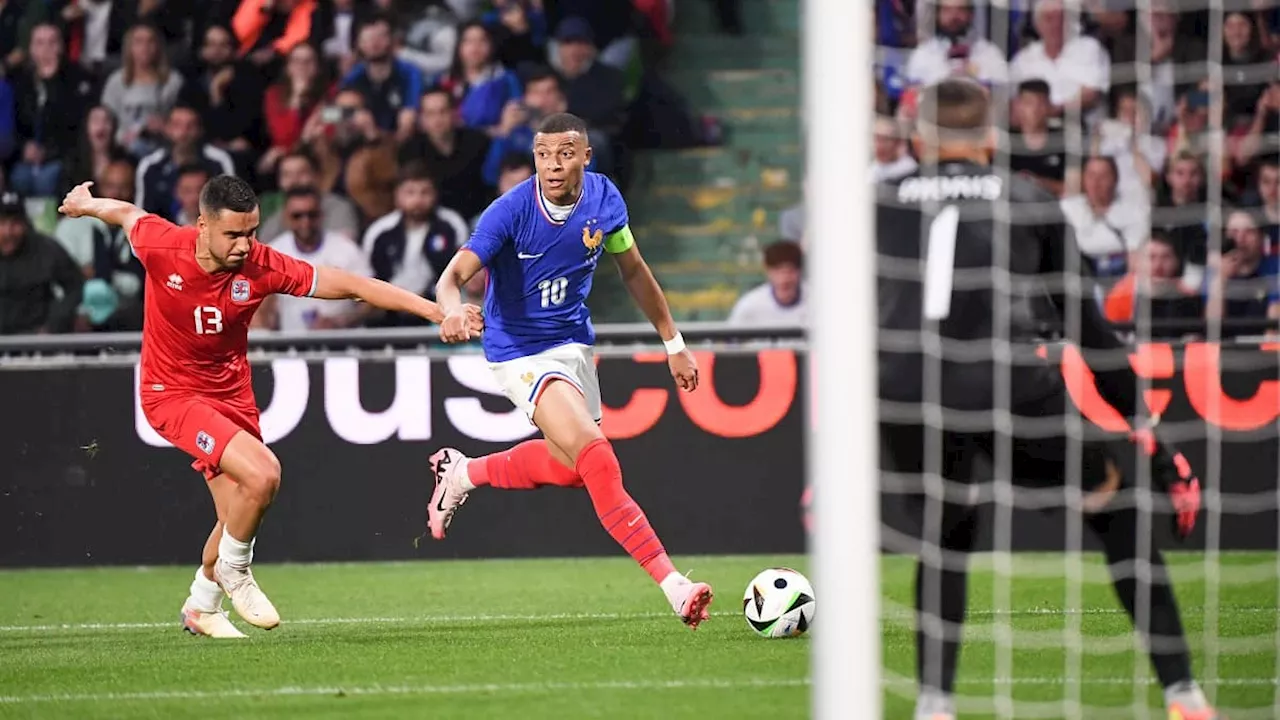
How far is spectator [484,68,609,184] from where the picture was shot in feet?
40.2

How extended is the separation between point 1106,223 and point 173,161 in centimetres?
600

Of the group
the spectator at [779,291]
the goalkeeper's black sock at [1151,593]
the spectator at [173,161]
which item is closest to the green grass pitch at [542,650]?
the goalkeeper's black sock at [1151,593]

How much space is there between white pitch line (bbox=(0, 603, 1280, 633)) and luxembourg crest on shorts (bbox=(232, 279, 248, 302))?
141 centimetres

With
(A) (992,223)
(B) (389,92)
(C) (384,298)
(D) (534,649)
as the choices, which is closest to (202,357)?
(C) (384,298)

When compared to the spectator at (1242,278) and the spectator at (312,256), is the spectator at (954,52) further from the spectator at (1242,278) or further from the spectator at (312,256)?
the spectator at (312,256)

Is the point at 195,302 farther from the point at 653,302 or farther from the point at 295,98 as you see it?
the point at 295,98

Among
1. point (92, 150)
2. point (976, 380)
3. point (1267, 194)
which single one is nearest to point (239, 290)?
point (976, 380)

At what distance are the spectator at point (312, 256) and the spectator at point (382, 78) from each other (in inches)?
44.0

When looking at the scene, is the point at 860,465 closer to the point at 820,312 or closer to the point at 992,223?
the point at 820,312

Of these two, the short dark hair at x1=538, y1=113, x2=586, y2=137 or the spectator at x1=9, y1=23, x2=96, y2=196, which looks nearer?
the short dark hair at x1=538, y1=113, x2=586, y2=137

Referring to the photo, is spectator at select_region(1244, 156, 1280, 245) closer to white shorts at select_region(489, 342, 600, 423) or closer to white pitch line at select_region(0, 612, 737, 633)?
white pitch line at select_region(0, 612, 737, 633)

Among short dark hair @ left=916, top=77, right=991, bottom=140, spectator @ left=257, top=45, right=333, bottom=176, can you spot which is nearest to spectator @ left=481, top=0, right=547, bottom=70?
spectator @ left=257, top=45, right=333, bottom=176

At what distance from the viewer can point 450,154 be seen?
40.3 feet

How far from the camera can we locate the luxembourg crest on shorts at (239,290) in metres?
7.26
